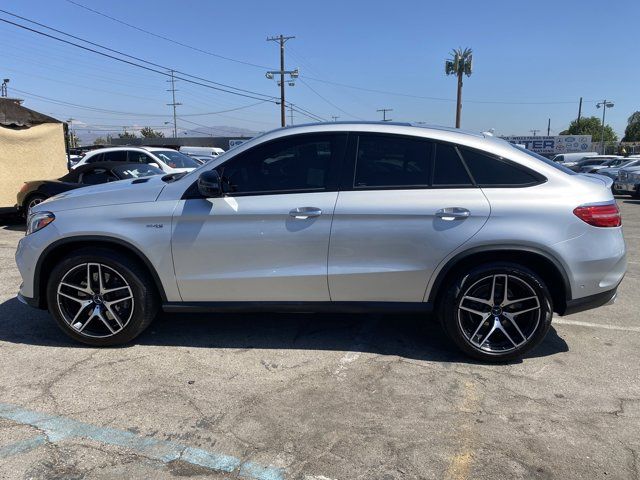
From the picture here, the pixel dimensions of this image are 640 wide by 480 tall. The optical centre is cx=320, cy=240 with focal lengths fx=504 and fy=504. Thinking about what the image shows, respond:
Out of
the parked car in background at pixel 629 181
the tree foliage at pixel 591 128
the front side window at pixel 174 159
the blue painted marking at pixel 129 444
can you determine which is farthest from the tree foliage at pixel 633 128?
the blue painted marking at pixel 129 444

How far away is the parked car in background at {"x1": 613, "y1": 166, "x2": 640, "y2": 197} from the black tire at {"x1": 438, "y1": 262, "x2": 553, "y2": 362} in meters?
15.6

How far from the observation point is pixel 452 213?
3652mm

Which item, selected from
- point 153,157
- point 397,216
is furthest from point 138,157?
point 397,216

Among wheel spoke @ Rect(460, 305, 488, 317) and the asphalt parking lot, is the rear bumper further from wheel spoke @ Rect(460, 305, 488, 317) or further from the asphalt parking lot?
wheel spoke @ Rect(460, 305, 488, 317)

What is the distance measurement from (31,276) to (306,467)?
9.13 feet

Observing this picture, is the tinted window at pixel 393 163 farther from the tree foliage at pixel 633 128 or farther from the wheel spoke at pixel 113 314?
the tree foliage at pixel 633 128

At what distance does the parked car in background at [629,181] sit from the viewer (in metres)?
16.6

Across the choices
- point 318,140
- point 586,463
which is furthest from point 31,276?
point 586,463

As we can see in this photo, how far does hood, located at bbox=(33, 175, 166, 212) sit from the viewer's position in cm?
397

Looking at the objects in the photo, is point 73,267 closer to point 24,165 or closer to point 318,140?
point 318,140

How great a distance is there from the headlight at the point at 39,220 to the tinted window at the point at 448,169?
3.02 m

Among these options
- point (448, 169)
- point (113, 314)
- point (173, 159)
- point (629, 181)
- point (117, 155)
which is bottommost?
point (113, 314)

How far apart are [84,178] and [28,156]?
3229 mm

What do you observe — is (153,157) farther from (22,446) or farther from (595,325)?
(595,325)
